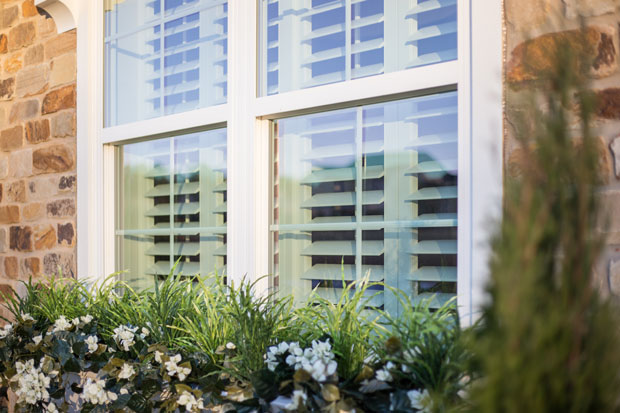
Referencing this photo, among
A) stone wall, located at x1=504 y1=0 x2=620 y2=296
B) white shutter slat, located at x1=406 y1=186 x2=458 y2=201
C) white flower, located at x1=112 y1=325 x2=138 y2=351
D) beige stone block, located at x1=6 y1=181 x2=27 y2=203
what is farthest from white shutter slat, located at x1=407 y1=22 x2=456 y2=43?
beige stone block, located at x1=6 y1=181 x2=27 y2=203

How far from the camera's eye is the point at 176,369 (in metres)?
2.27

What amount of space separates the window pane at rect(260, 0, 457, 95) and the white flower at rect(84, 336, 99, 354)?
4.22 ft

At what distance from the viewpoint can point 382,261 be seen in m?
2.26

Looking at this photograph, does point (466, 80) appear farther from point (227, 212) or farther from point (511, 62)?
point (227, 212)

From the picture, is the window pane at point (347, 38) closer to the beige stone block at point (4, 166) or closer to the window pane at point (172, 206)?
the window pane at point (172, 206)

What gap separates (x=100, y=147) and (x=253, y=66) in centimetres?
114

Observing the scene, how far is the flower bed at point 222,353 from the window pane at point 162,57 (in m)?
0.88

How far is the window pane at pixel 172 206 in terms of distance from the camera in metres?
2.79

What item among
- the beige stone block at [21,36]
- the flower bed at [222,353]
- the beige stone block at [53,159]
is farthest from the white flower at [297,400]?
the beige stone block at [21,36]

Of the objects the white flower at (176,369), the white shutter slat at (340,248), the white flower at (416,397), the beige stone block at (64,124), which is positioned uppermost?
the beige stone block at (64,124)

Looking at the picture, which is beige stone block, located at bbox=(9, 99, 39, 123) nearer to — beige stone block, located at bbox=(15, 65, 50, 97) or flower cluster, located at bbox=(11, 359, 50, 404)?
beige stone block, located at bbox=(15, 65, 50, 97)

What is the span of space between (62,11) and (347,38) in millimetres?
1865

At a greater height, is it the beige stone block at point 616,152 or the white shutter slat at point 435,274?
the beige stone block at point 616,152

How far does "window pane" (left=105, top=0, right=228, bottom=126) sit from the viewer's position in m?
2.78
